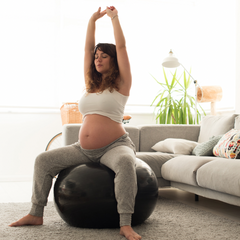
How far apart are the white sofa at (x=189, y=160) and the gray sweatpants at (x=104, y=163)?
63 centimetres

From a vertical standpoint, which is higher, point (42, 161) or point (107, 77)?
point (107, 77)

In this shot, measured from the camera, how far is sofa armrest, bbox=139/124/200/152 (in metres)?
3.47

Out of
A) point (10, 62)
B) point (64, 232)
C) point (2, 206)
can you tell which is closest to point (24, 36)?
point (10, 62)

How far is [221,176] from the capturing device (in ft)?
6.48

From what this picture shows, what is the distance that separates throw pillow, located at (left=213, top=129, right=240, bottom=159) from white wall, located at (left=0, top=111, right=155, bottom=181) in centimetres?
270

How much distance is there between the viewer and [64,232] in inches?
66.2

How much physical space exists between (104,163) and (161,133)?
1.80 m

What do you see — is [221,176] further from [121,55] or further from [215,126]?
[215,126]

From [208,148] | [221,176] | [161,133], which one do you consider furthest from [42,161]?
[161,133]

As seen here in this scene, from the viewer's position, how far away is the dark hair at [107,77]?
1.95 metres

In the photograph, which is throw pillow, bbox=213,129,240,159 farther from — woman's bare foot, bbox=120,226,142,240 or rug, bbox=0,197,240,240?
woman's bare foot, bbox=120,226,142,240

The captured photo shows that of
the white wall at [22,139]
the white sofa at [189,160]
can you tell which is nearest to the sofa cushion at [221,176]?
the white sofa at [189,160]

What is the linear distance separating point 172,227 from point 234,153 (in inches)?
36.4

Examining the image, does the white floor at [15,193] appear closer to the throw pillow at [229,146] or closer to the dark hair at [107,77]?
the dark hair at [107,77]
